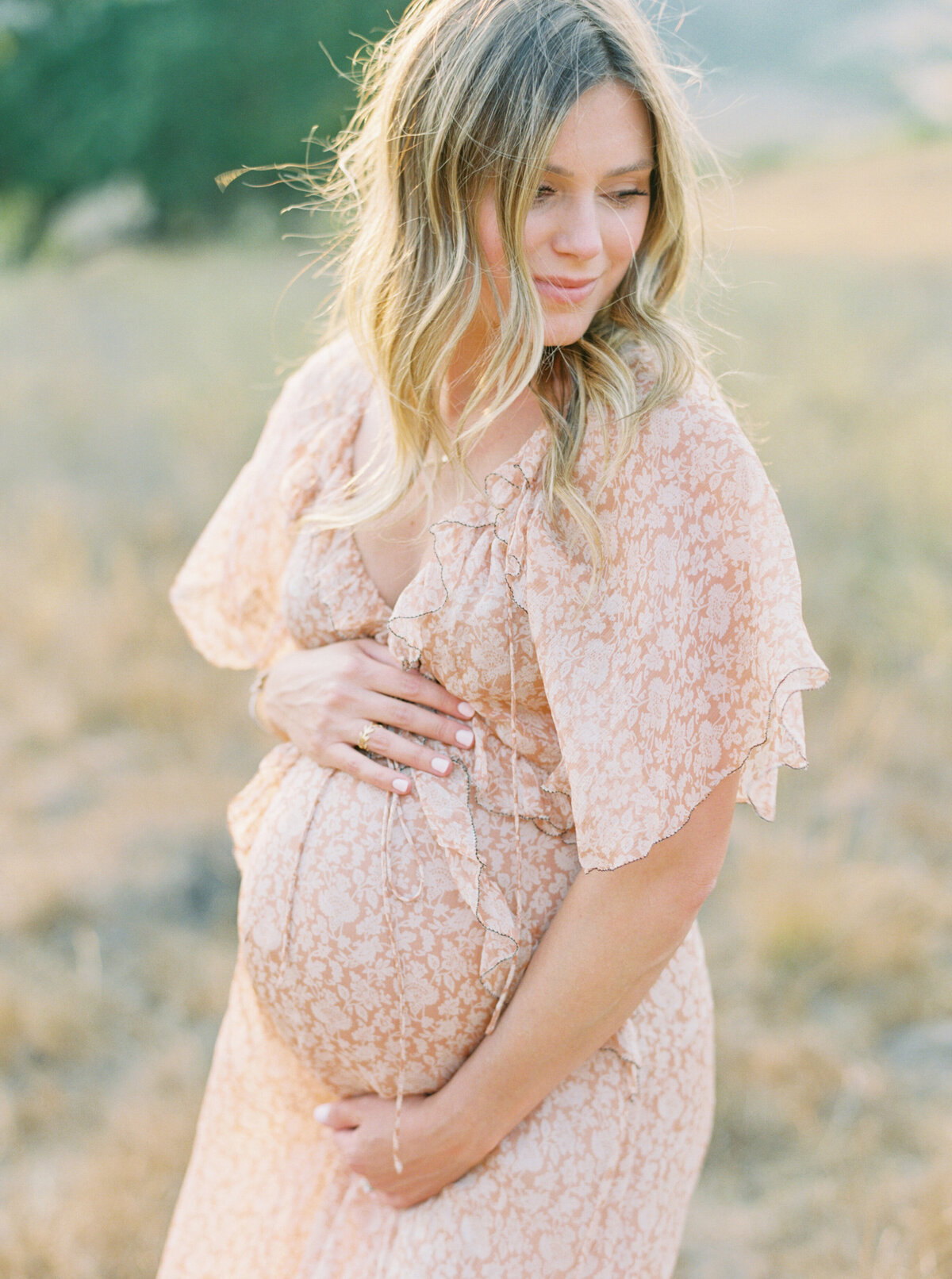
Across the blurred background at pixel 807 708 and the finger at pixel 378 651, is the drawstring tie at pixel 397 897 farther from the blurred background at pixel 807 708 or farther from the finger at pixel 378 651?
the blurred background at pixel 807 708

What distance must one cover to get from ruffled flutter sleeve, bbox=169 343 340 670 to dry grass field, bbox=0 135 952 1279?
29 cm

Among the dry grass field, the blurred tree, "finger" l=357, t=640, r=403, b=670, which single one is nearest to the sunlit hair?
"finger" l=357, t=640, r=403, b=670

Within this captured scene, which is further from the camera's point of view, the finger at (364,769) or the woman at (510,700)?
the finger at (364,769)

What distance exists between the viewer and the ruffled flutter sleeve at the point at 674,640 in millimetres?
1138

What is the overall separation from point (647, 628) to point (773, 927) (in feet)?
6.87

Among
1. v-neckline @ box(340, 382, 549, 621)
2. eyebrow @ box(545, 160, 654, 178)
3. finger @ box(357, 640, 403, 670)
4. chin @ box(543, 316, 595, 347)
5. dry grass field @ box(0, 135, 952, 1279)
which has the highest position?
eyebrow @ box(545, 160, 654, 178)

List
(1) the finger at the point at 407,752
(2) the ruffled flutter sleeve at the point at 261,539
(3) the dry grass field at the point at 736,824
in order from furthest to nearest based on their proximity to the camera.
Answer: (3) the dry grass field at the point at 736,824
(2) the ruffled flutter sleeve at the point at 261,539
(1) the finger at the point at 407,752

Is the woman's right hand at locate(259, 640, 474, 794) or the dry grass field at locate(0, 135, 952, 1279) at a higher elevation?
the woman's right hand at locate(259, 640, 474, 794)

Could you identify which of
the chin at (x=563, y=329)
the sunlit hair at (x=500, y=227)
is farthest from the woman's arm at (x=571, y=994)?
the chin at (x=563, y=329)

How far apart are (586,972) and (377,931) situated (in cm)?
26

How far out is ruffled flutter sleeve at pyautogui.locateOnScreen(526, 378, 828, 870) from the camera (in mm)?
1138

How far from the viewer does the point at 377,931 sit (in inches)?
52.4

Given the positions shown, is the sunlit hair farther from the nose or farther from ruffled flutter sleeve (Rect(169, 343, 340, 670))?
ruffled flutter sleeve (Rect(169, 343, 340, 670))

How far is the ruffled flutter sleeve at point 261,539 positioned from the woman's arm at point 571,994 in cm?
67
